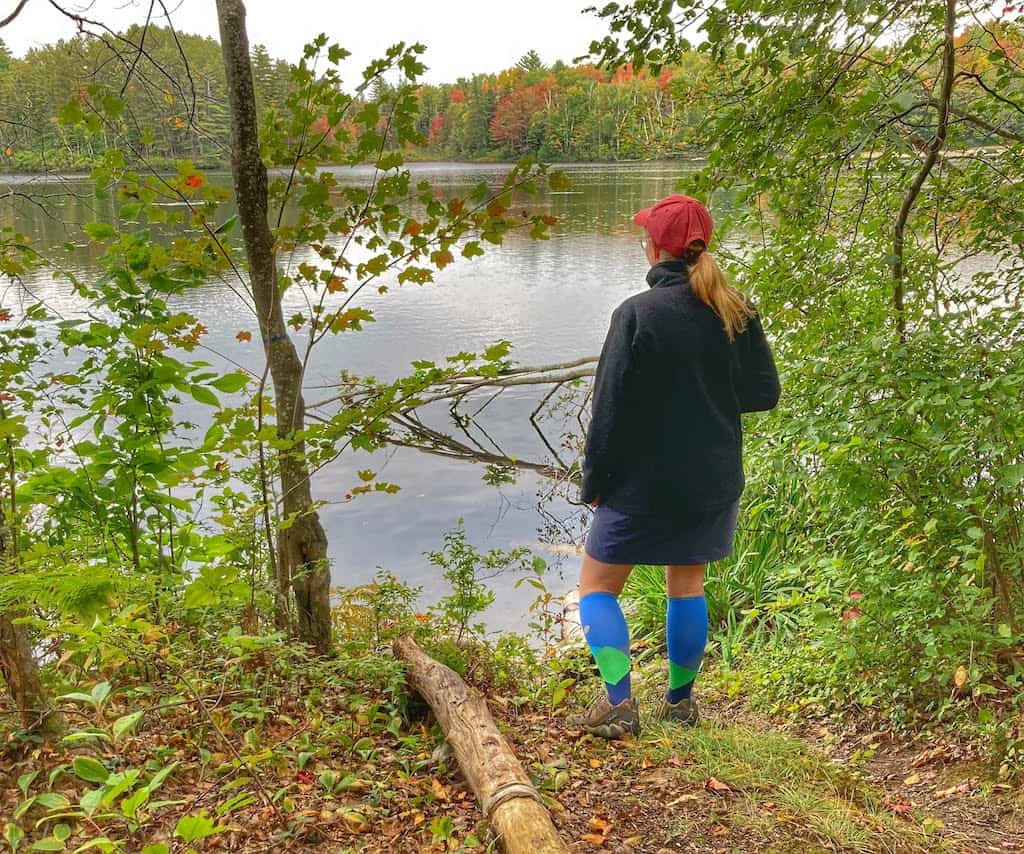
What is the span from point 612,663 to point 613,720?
0.76 ft

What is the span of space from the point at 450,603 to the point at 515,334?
5.98 metres

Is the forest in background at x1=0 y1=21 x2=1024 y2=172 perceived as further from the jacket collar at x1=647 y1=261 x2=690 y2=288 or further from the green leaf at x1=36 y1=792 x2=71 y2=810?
the green leaf at x1=36 y1=792 x2=71 y2=810

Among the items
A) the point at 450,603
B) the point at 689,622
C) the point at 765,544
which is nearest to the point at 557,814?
the point at 689,622

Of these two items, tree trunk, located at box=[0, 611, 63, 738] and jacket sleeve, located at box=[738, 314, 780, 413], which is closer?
tree trunk, located at box=[0, 611, 63, 738]

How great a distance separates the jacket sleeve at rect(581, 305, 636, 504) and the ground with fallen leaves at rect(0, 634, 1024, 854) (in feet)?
3.24

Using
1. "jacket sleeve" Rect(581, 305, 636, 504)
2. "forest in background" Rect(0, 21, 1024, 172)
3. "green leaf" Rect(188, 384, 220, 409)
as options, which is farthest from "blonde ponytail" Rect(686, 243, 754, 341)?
"green leaf" Rect(188, 384, 220, 409)

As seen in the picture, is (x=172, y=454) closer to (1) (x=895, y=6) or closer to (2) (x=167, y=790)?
(2) (x=167, y=790)

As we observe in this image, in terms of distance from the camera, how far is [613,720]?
2777 mm

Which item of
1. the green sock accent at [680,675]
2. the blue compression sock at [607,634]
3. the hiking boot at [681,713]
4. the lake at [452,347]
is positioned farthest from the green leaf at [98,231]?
the hiking boot at [681,713]

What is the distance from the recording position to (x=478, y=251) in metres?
2.81

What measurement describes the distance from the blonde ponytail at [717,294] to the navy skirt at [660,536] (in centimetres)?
60

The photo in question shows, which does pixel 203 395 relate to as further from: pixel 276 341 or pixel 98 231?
pixel 98 231

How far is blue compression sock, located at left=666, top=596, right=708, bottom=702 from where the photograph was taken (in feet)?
8.93

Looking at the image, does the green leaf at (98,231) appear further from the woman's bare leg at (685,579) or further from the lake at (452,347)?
the woman's bare leg at (685,579)
